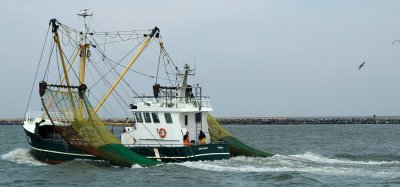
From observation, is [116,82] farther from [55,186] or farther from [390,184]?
→ [390,184]

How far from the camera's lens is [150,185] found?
25.5 m

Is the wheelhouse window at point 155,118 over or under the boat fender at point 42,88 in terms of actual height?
under

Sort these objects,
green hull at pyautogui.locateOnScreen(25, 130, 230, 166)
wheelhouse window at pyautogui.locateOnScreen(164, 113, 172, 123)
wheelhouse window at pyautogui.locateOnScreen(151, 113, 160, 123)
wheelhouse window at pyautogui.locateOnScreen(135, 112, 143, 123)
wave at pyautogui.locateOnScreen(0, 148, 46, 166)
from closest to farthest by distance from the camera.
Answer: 1. green hull at pyautogui.locateOnScreen(25, 130, 230, 166)
2. wheelhouse window at pyautogui.locateOnScreen(164, 113, 172, 123)
3. wheelhouse window at pyautogui.locateOnScreen(151, 113, 160, 123)
4. wheelhouse window at pyautogui.locateOnScreen(135, 112, 143, 123)
5. wave at pyautogui.locateOnScreen(0, 148, 46, 166)

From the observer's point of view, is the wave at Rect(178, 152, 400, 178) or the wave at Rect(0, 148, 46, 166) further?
the wave at Rect(0, 148, 46, 166)

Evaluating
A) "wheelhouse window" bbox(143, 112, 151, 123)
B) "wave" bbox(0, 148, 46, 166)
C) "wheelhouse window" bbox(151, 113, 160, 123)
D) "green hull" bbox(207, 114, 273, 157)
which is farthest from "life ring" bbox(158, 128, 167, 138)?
"wave" bbox(0, 148, 46, 166)

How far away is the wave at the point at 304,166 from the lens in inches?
1148

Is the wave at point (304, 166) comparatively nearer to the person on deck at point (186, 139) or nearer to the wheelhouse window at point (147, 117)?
the person on deck at point (186, 139)

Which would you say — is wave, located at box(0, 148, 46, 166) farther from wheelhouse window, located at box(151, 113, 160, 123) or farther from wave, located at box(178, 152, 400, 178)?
wave, located at box(178, 152, 400, 178)

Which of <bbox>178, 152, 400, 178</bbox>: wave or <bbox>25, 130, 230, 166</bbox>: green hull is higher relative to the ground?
<bbox>25, 130, 230, 166</bbox>: green hull

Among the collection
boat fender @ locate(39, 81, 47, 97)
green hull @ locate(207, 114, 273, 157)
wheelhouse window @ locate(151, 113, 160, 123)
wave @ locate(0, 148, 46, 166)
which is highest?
boat fender @ locate(39, 81, 47, 97)

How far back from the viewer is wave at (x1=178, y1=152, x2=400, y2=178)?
29172mm

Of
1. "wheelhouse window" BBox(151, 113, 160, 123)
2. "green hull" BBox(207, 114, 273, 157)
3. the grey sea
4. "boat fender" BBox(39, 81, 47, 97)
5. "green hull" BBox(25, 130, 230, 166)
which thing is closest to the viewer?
the grey sea

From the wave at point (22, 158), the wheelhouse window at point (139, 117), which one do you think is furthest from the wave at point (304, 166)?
the wave at point (22, 158)

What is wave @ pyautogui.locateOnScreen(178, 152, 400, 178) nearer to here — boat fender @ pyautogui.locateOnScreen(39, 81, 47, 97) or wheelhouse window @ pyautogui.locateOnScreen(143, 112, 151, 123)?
wheelhouse window @ pyautogui.locateOnScreen(143, 112, 151, 123)
